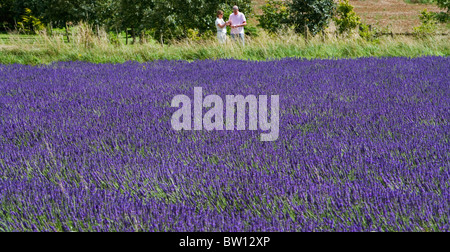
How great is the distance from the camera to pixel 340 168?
2900mm

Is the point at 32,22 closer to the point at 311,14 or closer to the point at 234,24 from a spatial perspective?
the point at 234,24

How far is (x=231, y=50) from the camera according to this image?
10773mm

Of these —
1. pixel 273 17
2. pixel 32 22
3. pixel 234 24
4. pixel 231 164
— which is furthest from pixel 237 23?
pixel 32 22

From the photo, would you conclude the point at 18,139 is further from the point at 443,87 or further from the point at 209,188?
the point at 443,87

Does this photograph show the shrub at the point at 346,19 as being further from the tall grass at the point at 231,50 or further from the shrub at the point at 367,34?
the tall grass at the point at 231,50

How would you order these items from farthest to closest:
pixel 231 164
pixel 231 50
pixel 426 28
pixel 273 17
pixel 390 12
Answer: pixel 390 12 → pixel 273 17 → pixel 426 28 → pixel 231 50 → pixel 231 164

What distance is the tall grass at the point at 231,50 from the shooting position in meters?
10.5

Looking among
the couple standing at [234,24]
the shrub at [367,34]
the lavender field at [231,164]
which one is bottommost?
the lavender field at [231,164]

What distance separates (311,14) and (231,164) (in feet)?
38.9

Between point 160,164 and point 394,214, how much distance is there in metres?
1.55

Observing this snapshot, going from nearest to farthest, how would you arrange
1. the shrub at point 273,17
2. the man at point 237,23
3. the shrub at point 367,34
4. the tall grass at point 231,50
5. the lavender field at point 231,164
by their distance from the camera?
1. the lavender field at point 231,164
2. the tall grass at point 231,50
3. the man at point 237,23
4. the shrub at point 367,34
5. the shrub at point 273,17

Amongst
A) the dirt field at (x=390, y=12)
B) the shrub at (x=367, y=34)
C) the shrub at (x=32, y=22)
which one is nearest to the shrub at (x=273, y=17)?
the shrub at (x=367, y=34)

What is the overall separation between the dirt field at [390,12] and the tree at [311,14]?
11.3 meters
